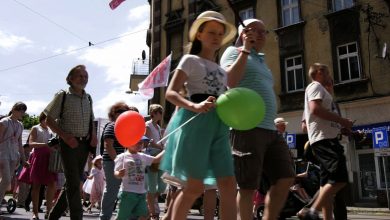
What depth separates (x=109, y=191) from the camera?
17.3 feet

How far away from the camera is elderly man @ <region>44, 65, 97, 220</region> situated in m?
4.85

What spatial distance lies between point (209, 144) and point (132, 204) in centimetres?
224

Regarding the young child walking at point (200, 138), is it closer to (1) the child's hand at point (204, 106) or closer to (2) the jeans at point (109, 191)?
(1) the child's hand at point (204, 106)

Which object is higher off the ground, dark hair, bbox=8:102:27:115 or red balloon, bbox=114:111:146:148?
dark hair, bbox=8:102:27:115

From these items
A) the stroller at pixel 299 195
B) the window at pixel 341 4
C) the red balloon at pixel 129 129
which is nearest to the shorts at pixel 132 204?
the red balloon at pixel 129 129

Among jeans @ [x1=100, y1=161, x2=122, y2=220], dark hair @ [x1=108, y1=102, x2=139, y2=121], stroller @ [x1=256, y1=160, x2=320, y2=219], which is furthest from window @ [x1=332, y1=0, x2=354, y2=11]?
jeans @ [x1=100, y1=161, x2=122, y2=220]

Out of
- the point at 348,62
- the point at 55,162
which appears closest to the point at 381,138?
the point at 348,62

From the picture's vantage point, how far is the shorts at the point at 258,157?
11.9 ft

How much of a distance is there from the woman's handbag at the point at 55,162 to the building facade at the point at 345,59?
395 inches

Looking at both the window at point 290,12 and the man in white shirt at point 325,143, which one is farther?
the window at point 290,12

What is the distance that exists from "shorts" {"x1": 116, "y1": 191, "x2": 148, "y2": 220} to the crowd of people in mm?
11

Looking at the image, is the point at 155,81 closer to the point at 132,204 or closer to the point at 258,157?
the point at 132,204

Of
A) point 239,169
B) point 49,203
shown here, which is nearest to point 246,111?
point 239,169

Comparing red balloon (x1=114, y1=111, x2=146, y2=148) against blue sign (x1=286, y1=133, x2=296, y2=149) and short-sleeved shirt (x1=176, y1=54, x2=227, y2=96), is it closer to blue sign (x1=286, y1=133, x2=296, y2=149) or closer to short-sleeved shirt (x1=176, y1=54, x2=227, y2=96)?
short-sleeved shirt (x1=176, y1=54, x2=227, y2=96)
